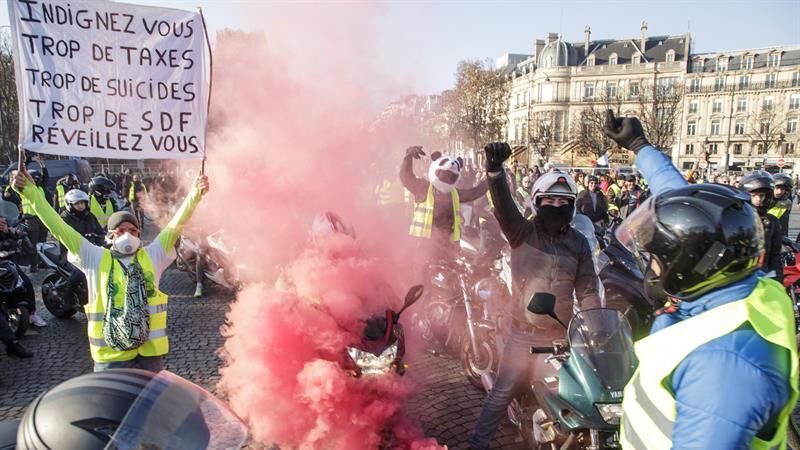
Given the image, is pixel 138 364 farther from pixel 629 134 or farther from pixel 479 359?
pixel 629 134

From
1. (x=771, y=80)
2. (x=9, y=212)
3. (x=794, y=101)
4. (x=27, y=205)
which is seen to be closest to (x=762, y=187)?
(x=27, y=205)

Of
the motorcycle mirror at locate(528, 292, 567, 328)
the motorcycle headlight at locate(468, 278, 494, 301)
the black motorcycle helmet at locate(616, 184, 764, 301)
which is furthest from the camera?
the motorcycle headlight at locate(468, 278, 494, 301)

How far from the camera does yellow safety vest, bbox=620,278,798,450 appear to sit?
4.37 ft

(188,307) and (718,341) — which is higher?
(718,341)

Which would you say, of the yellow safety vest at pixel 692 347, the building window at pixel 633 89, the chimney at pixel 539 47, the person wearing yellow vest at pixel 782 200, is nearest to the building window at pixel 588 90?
the building window at pixel 633 89

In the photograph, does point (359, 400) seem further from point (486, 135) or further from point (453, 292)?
point (486, 135)

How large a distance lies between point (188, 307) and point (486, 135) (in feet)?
103

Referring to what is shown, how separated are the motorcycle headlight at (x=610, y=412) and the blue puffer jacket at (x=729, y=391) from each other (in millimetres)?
1283

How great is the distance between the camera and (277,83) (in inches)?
208

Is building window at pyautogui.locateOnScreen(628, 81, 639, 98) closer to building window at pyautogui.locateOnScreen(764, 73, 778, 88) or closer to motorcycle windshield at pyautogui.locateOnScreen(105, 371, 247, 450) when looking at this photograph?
building window at pyautogui.locateOnScreen(764, 73, 778, 88)

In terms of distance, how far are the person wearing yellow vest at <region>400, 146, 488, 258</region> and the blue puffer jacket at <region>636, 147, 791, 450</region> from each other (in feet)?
16.5

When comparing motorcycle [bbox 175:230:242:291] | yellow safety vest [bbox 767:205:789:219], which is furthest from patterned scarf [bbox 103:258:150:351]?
yellow safety vest [bbox 767:205:789:219]

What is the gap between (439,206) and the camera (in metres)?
6.49

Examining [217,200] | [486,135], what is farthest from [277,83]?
[486,135]
